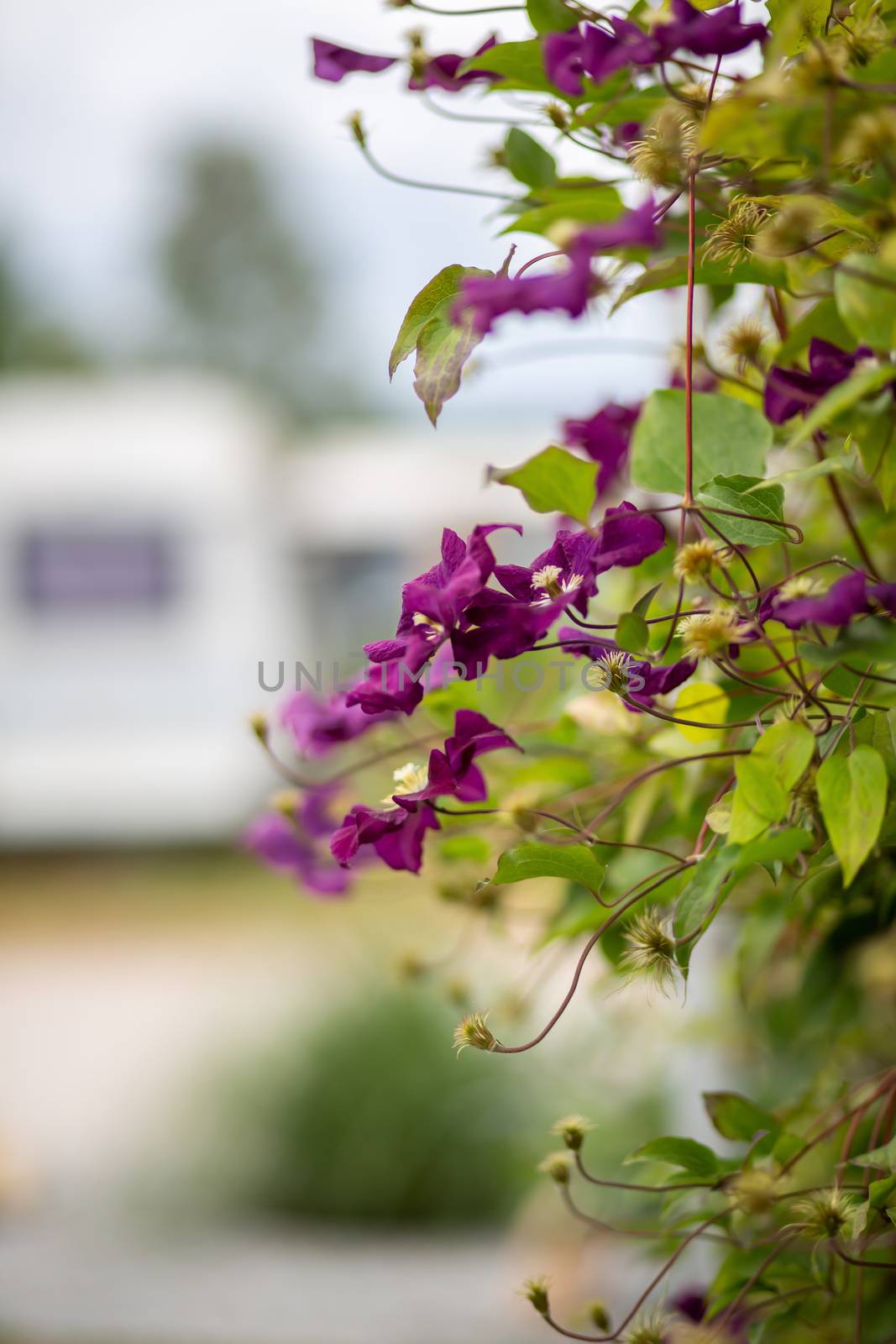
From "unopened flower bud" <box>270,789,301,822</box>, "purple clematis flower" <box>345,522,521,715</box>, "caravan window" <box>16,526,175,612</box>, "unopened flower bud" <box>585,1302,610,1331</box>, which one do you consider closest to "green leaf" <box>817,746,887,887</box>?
"purple clematis flower" <box>345,522,521,715</box>

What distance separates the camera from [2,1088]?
392 centimetres

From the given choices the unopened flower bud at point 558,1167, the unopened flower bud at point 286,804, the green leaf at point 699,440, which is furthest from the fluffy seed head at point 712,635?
the unopened flower bud at point 286,804

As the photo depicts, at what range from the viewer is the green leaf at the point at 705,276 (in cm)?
40

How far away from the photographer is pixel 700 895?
0.36 m

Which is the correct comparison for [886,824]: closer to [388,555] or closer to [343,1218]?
[343,1218]

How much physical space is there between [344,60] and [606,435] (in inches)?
7.8

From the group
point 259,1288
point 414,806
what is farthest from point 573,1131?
point 259,1288

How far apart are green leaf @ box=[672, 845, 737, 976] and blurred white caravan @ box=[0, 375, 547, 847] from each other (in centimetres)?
538

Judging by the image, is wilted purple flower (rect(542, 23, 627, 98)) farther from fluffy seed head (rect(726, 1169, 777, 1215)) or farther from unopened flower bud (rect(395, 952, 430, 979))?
unopened flower bud (rect(395, 952, 430, 979))

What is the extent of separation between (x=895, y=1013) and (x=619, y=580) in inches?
13.1

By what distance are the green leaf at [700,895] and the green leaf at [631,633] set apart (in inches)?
2.8

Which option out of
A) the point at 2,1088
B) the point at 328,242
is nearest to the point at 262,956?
the point at 2,1088

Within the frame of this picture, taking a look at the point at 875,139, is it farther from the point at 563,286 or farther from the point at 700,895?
the point at 700,895

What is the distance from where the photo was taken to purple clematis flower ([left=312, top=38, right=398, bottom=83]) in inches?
→ 17.3
